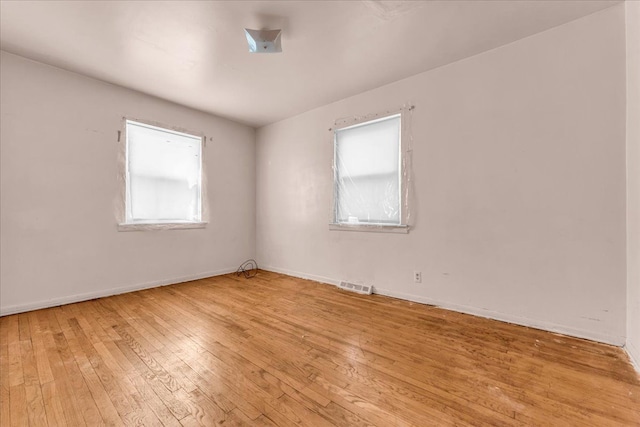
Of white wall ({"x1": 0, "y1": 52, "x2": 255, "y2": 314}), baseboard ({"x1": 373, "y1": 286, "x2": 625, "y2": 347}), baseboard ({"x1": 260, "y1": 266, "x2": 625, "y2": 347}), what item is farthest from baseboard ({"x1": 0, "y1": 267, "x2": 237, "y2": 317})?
baseboard ({"x1": 373, "y1": 286, "x2": 625, "y2": 347})

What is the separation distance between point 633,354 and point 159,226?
4815mm

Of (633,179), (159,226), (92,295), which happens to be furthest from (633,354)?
(92,295)

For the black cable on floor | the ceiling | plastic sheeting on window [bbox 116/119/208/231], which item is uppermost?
the ceiling

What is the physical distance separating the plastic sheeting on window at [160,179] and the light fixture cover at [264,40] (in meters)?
2.14

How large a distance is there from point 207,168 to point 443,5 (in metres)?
3.63

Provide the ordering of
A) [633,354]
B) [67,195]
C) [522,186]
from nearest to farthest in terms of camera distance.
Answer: [633,354]
[522,186]
[67,195]

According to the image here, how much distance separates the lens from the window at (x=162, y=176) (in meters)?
3.39

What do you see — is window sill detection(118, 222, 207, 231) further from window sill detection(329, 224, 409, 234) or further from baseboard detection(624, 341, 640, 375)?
baseboard detection(624, 341, 640, 375)

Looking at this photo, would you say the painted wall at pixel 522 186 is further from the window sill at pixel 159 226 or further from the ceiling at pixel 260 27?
the window sill at pixel 159 226

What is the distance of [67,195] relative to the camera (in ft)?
9.45

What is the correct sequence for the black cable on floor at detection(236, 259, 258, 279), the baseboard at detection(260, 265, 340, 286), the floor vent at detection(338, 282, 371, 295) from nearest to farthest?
the floor vent at detection(338, 282, 371, 295) < the baseboard at detection(260, 265, 340, 286) < the black cable on floor at detection(236, 259, 258, 279)

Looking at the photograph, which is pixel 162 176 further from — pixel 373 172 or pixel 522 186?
pixel 522 186

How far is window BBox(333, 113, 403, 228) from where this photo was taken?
123 inches

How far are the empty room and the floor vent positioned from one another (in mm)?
52
